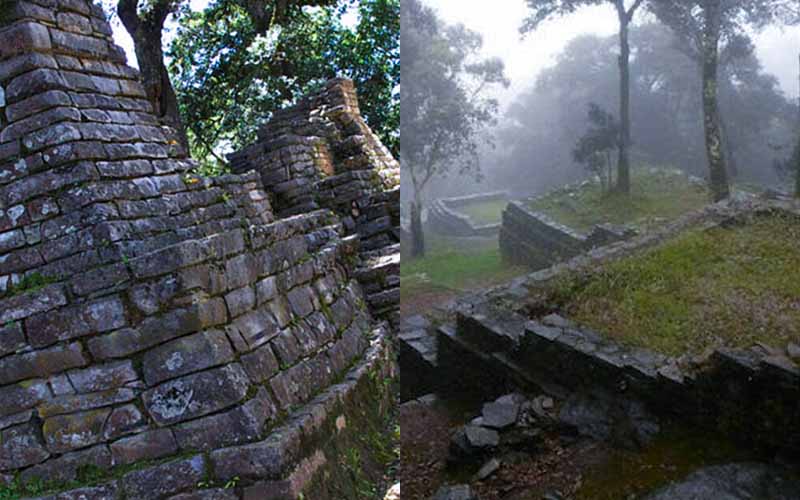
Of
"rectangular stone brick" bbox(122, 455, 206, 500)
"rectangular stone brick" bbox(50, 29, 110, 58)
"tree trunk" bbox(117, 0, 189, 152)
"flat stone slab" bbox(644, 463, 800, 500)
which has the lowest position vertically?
"rectangular stone brick" bbox(122, 455, 206, 500)

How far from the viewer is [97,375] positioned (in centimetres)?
248

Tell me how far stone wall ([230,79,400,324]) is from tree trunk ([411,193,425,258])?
8.79ft

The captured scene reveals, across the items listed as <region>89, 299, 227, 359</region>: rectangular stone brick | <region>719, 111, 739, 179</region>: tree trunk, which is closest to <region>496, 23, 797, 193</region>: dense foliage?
<region>719, 111, 739, 179</region>: tree trunk

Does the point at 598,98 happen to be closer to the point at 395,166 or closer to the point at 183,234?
the point at 183,234

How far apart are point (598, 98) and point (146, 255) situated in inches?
70.6

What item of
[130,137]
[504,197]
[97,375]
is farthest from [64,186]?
[504,197]

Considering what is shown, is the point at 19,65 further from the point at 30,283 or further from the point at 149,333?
the point at 149,333

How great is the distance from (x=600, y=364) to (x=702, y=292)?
274mm

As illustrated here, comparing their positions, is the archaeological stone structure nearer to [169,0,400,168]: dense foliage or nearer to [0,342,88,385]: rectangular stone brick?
[0,342,88,385]: rectangular stone brick

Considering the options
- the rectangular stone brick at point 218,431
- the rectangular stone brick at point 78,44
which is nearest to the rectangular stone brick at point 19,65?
the rectangular stone brick at point 78,44

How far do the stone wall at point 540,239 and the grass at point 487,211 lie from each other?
0.04 meters

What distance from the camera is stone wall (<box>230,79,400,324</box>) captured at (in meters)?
5.59

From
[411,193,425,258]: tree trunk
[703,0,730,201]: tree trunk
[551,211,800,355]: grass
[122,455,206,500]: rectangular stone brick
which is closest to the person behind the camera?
[551,211,800,355]: grass

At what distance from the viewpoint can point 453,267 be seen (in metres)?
1.84
